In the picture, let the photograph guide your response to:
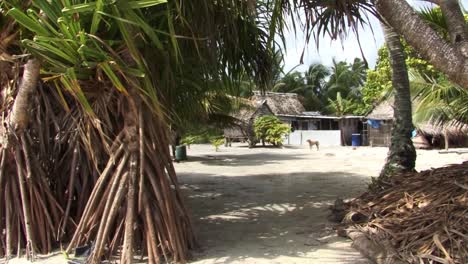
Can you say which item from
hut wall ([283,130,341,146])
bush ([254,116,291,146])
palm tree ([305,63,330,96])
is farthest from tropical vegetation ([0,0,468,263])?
palm tree ([305,63,330,96])

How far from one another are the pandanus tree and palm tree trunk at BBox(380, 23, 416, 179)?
2.94m

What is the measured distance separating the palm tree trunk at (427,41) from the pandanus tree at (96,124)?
1375 millimetres

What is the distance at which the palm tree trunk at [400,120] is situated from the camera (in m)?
6.92

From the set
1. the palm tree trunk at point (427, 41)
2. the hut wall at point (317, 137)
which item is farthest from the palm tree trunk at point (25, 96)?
the hut wall at point (317, 137)

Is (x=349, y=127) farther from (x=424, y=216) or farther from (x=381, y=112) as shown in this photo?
(x=424, y=216)

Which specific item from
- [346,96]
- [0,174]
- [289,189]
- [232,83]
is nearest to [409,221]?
[232,83]

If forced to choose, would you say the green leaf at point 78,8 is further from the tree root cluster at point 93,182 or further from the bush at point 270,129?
the bush at point 270,129

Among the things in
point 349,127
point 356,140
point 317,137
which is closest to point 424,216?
point 356,140

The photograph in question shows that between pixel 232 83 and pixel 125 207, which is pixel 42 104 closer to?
pixel 125 207

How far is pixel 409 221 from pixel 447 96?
3.79 m

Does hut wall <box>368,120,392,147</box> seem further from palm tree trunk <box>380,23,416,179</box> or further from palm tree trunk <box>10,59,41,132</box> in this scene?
palm tree trunk <box>10,59,41,132</box>

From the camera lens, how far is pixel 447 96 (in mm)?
7590

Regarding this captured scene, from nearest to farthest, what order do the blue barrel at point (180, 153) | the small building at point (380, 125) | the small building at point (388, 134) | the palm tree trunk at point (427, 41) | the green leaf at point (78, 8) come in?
1. the palm tree trunk at point (427, 41)
2. the green leaf at point (78, 8)
3. the blue barrel at point (180, 153)
4. the small building at point (388, 134)
5. the small building at point (380, 125)

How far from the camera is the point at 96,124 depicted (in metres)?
4.64
